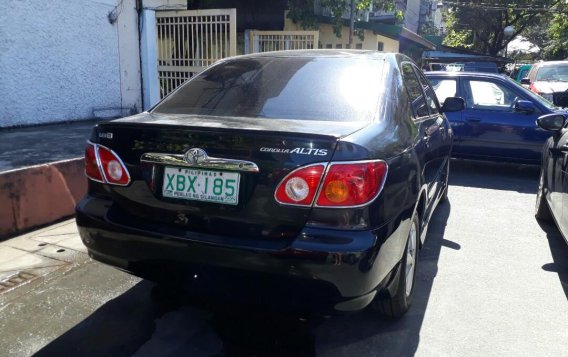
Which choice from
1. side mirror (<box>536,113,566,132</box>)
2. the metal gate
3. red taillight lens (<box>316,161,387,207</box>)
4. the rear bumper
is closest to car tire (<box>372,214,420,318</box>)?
the rear bumper

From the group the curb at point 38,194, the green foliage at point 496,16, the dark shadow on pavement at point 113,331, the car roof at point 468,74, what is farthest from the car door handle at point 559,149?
the green foliage at point 496,16

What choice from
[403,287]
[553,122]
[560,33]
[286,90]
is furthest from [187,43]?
[560,33]

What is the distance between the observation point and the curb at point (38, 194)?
12.9 feet

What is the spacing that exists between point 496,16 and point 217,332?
123ft

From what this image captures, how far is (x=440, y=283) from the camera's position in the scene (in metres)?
3.41

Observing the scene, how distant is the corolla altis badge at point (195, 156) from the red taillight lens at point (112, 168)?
39cm

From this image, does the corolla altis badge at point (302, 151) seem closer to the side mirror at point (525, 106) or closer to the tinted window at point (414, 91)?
the tinted window at point (414, 91)

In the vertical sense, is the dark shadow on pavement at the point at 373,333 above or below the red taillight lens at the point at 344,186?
below

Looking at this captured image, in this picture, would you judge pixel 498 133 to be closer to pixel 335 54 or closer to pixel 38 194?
pixel 335 54

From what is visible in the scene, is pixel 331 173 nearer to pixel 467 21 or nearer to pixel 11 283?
pixel 11 283

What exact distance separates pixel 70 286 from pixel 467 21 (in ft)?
122

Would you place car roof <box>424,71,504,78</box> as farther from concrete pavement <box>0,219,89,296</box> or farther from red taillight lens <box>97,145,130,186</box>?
red taillight lens <box>97,145,130,186</box>

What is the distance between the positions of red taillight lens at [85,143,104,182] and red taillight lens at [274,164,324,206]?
105 centimetres

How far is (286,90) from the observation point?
9.34 feet
